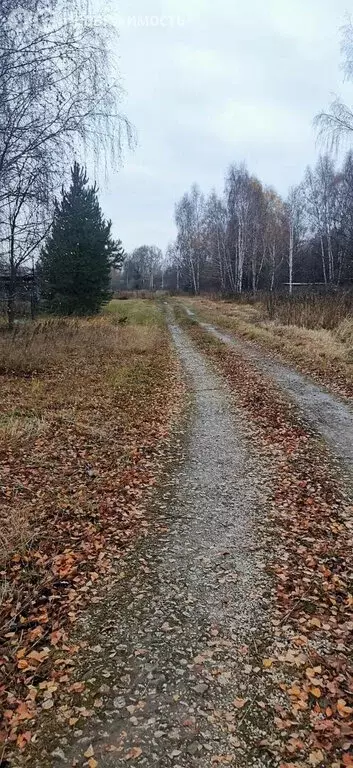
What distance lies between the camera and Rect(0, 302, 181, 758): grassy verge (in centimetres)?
296

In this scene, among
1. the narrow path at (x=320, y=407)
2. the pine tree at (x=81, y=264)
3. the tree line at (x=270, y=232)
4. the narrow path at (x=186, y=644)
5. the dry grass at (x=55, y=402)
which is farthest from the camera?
the tree line at (x=270, y=232)

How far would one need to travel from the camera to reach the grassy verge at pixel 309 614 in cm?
242

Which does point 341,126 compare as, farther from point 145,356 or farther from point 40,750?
point 40,750

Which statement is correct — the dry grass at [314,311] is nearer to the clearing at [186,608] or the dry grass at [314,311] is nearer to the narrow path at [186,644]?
the clearing at [186,608]

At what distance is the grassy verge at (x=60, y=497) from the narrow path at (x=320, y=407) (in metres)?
2.58

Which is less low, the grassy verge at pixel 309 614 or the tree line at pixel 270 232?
the tree line at pixel 270 232

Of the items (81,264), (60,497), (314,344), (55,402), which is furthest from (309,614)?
(81,264)

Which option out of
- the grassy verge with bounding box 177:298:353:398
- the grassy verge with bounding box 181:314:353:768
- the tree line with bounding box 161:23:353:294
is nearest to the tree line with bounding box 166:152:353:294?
the tree line with bounding box 161:23:353:294

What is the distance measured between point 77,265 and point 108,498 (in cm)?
2309

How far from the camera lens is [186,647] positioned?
3.06 metres

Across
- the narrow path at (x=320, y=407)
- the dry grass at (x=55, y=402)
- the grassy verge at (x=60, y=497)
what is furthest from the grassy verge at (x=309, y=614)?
the dry grass at (x=55, y=402)

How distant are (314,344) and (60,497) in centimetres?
1186

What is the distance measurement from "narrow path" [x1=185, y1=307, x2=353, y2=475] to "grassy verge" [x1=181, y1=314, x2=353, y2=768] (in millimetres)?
373

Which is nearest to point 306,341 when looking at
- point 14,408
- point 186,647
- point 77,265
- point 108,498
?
point 14,408
